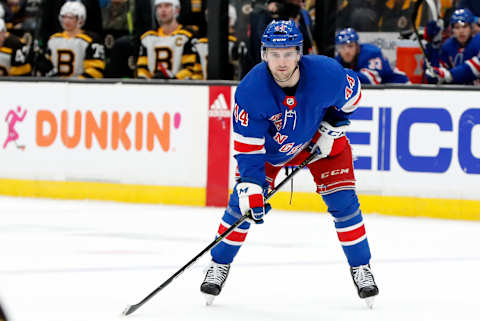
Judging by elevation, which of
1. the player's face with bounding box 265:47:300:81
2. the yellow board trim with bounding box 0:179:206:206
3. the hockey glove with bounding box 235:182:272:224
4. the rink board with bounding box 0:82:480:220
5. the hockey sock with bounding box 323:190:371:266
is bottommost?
the yellow board trim with bounding box 0:179:206:206

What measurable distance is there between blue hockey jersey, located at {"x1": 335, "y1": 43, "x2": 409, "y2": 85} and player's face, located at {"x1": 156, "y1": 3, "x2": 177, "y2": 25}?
4.38 ft

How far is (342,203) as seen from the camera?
3.96 metres

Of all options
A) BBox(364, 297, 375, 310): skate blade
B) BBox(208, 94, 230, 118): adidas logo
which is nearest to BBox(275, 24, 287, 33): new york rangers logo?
BBox(364, 297, 375, 310): skate blade

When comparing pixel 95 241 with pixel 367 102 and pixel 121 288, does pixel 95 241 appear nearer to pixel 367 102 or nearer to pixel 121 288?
pixel 121 288

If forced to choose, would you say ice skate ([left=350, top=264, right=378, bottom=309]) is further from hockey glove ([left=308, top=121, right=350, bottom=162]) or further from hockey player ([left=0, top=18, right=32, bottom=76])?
hockey player ([left=0, top=18, right=32, bottom=76])

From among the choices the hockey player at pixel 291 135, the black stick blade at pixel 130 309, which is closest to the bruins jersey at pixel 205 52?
the hockey player at pixel 291 135

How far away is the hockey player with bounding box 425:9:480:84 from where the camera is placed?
6.92m

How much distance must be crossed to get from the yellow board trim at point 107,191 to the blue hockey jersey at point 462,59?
78.7 inches

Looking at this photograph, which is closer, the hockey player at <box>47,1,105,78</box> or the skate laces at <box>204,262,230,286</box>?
the skate laces at <box>204,262,230,286</box>

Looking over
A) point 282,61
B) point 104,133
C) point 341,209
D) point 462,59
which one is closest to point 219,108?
point 104,133

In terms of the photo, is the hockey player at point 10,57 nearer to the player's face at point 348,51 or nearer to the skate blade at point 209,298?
the player's face at point 348,51

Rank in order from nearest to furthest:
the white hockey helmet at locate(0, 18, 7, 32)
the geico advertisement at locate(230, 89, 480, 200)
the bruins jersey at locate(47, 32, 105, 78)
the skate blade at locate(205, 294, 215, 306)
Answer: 1. the skate blade at locate(205, 294, 215, 306)
2. the geico advertisement at locate(230, 89, 480, 200)
3. the bruins jersey at locate(47, 32, 105, 78)
4. the white hockey helmet at locate(0, 18, 7, 32)

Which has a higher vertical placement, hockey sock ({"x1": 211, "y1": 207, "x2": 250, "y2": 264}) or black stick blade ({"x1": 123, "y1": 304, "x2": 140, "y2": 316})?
hockey sock ({"x1": 211, "y1": 207, "x2": 250, "y2": 264})

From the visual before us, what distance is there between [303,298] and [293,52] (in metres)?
1.10
